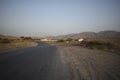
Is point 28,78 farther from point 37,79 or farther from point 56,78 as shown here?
point 56,78

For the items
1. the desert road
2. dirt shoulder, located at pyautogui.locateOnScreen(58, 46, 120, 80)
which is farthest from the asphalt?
dirt shoulder, located at pyautogui.locateOnScreen(58, 46, 120, 80)

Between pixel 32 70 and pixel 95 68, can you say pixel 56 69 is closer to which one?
pixel 32 70

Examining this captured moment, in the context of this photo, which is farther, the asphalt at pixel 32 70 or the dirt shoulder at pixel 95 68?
the dirt shoulder at pixel 95 68

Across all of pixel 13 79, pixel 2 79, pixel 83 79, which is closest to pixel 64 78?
pixel 83 79

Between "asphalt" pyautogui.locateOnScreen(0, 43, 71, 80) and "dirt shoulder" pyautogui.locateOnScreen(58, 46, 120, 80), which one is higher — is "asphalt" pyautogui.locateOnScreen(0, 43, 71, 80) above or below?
above

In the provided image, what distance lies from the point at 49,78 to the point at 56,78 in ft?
1.20

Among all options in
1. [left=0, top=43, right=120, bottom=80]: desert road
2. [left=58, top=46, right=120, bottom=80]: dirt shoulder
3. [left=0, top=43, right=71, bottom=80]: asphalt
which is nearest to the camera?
[left=0, top=43, right=71, bottom=80]: asphalt

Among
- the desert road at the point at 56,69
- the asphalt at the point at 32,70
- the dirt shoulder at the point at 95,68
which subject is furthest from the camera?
the dirt shoulder at the point at 95,68

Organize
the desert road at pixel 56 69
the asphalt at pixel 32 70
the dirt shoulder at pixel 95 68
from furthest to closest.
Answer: the dirt shoulder at pixel 95 68
the desert road at pixel 56 69
the asphalt at pixel 32 70

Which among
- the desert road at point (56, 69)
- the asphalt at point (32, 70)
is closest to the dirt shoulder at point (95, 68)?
the desert road at point (56, 69)

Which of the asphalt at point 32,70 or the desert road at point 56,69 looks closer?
the asphalt at point 32,70

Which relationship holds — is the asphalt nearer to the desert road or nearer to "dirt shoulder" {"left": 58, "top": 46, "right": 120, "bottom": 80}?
the desert road

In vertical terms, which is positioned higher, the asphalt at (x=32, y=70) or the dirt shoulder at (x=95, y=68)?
the asphalt at (x=32, y=70)

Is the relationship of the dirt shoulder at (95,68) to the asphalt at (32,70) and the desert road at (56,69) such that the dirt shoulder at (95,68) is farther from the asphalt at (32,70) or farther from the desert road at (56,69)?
the asphalt at (32,70)
